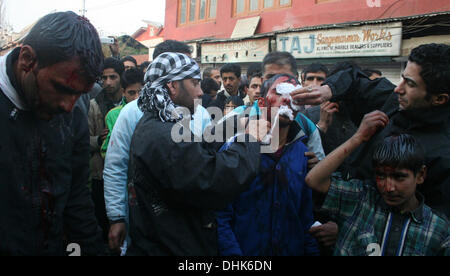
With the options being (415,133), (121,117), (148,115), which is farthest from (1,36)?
(415,133)

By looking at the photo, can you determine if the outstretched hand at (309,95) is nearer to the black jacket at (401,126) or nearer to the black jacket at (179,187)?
the black jacket at (401,126)

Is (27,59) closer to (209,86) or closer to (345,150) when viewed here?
(345,150)

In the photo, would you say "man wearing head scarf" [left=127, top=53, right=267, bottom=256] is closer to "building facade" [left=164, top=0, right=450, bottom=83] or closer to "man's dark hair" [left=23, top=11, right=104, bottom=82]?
"man's dark hair" [left=23, top=11, right=104, bottom=82]

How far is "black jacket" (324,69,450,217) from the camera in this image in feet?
6.23

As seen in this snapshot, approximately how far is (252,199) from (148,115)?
811 mm

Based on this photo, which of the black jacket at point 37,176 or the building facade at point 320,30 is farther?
the building facade at point 320,30

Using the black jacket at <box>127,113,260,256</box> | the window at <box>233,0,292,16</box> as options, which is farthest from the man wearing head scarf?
the window at <box>233,0,292,16</box>

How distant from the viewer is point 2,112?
4.55 feet

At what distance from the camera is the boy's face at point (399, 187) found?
5.99ft

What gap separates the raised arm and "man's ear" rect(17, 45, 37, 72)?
1.55 metres

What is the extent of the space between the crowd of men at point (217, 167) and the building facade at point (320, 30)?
636 centimetres

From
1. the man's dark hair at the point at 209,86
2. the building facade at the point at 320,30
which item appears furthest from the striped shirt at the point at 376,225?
the building facade at the point at 320,30

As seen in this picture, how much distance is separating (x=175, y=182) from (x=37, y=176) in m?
0.66
